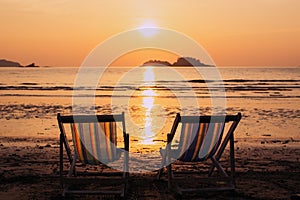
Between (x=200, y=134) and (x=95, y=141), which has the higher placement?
(x=200, y=134)

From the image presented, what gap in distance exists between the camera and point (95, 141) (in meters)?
5.77

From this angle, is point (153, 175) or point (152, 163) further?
point (152, 163)

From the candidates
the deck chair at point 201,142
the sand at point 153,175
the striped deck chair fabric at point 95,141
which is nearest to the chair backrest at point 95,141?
the striped deck chair fabric at point 95,141

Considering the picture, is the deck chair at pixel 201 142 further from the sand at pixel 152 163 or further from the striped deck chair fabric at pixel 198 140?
the sand at pixel 152 163

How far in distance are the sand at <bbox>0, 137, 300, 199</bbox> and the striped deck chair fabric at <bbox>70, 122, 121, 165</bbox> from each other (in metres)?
0.52

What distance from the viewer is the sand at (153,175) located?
18.1 feet

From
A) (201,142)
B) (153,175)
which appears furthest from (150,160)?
(201,142)

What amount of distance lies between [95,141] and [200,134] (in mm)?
1324

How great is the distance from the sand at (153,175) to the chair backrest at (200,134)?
53 centimetres

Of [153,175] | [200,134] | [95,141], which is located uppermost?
[200,134]

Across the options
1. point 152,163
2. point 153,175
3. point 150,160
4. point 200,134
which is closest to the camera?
point 200,134

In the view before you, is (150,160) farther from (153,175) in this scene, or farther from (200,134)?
(200,134)

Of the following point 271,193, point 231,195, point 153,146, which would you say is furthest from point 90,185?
point 153,146

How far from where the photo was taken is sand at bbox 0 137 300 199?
553cm
